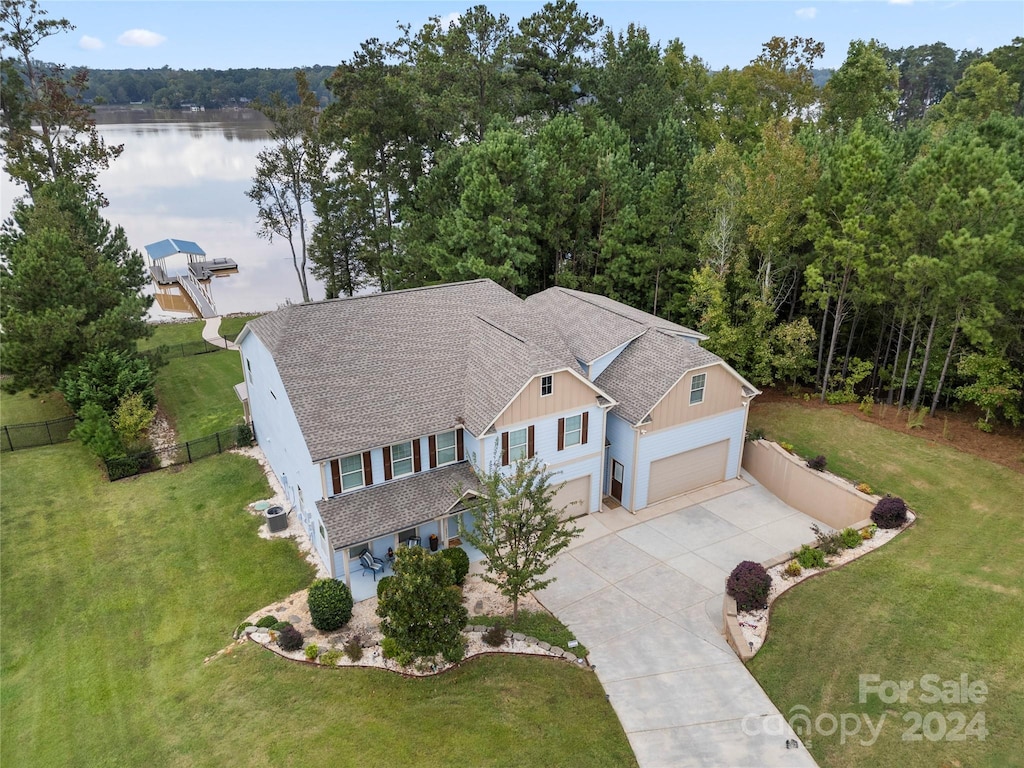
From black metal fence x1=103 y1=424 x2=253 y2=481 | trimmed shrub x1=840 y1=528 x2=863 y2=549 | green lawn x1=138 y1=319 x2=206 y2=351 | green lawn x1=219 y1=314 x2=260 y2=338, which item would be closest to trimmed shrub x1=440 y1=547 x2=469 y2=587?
trimmed shrub x1=840 y1=528 x2=863 y2=549

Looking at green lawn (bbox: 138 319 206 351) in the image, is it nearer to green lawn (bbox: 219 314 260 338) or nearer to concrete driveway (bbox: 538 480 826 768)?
green lawn (bbox: 219 314 260 338)

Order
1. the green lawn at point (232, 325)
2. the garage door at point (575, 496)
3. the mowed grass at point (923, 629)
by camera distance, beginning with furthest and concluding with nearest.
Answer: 1. the green lawn at point (232, 325)
2. the garage door at point (575, 496)
3. the mowed grass at point (923, 629)

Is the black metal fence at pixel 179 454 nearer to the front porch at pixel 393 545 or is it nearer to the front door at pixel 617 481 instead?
the front porch at pixel 393 545

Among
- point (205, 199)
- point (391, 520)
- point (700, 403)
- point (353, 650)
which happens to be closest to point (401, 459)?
point (391, 520)

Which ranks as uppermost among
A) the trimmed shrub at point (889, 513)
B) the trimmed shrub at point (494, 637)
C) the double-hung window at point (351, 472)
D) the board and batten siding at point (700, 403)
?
the board and batten siding at point (700, 403)

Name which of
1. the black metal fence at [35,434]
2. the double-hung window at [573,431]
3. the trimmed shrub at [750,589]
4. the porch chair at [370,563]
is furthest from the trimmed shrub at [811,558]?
the black metal fence at [35,434]

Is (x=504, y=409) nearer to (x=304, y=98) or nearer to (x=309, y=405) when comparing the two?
(x=309, y=405)

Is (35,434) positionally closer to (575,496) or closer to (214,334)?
(214,334)
